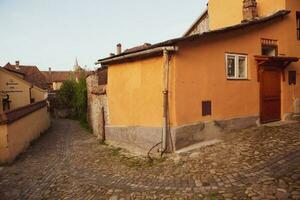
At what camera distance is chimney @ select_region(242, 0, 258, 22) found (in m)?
12.8

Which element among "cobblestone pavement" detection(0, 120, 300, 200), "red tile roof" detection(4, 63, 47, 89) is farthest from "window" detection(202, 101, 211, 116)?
"red tile roof" detection(4, 63, 47, 89)

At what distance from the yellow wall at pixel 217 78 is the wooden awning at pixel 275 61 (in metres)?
0.27

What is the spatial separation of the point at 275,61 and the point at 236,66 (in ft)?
7.19

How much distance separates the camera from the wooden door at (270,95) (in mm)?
11383

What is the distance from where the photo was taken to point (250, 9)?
1279 centimetres

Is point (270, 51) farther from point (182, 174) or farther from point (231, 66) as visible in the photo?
point (182, 174)

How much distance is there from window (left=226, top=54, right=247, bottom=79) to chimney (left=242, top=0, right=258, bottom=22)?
3.10 m

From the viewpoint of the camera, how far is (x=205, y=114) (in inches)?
379

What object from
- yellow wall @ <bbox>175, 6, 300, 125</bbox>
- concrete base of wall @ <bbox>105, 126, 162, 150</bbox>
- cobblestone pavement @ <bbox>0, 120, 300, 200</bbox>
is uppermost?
yellow wall @ <bbox>175, 6, 300, 125</bbox>

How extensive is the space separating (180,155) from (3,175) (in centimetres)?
562

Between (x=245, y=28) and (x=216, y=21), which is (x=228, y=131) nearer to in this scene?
(x=245, y=28)

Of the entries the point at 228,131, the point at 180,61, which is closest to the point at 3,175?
the point at 180,61

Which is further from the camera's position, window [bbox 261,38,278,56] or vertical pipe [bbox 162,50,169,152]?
window [bbox 261,38,278,56]

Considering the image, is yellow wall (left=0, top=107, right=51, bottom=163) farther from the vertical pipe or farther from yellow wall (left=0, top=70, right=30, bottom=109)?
yellow wall (left=0, top=70, right=30, bottom=109)
